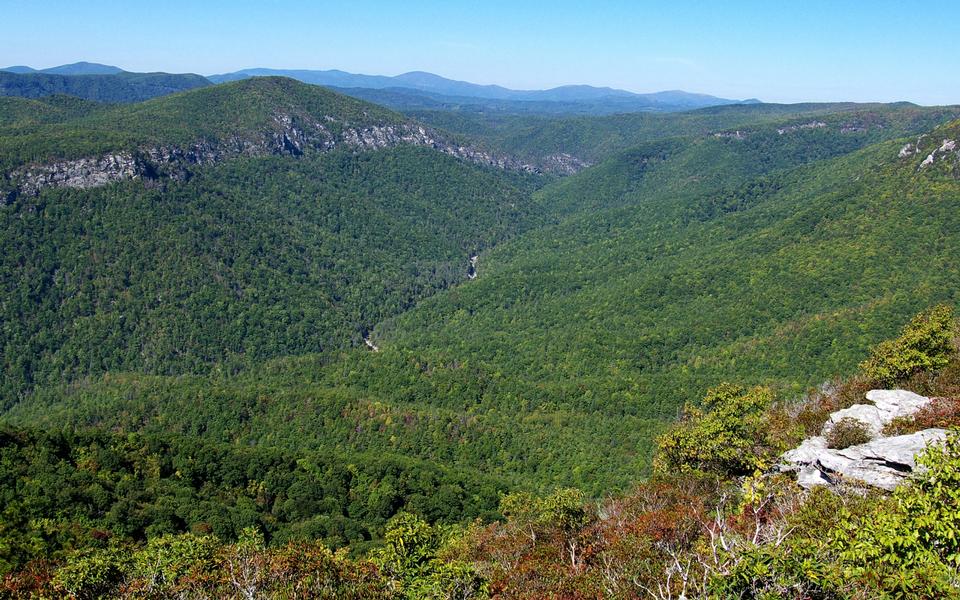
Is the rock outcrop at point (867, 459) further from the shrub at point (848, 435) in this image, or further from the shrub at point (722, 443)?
the shrub at point (722, 443)

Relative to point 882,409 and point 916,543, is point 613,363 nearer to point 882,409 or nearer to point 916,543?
point 882,409

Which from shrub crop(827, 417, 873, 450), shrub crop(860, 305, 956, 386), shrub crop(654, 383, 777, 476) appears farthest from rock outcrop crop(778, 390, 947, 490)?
shrub crop(860, 305, 956, 386)

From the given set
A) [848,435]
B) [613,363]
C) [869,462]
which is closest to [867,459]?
[869,462]

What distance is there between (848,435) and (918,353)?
18786 mm

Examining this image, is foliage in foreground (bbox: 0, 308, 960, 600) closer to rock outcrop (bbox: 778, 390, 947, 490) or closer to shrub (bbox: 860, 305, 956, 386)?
shrub (bbox: 860, 305, 956, 386)

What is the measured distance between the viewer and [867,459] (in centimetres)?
3219

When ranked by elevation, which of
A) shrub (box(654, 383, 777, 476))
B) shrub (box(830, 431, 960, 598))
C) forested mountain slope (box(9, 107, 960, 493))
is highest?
shrub (box(830, 431, 960, 598))

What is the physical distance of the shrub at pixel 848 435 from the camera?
3694 cm

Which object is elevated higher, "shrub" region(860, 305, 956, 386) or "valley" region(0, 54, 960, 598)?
"shrub" region(860, 305, 956, 386)

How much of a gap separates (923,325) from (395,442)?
90825mm

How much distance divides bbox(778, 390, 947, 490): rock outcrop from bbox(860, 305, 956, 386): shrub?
40.5 feet

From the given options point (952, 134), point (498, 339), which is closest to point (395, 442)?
point (498, 339)

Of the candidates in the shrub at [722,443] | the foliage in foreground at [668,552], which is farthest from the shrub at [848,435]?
the shrub at [722,443]

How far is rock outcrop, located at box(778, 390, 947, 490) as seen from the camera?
30625 mm
